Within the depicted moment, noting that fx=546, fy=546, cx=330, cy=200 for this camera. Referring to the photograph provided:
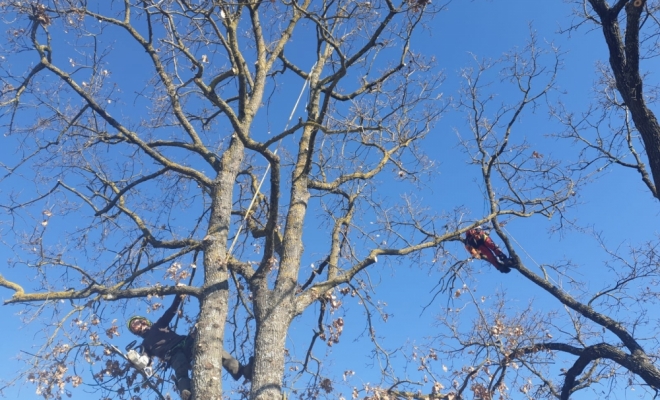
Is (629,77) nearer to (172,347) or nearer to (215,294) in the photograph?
(215,294)

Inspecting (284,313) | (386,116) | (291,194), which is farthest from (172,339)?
(386,116)

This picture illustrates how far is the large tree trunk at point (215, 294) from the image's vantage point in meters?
4.68

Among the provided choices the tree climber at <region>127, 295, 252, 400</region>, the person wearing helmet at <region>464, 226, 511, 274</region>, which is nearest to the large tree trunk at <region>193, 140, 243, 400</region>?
the tree climber at <region>127, 295, 252, 400</region>

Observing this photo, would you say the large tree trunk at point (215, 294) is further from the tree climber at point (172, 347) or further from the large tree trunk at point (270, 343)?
the tree climber at point (172, 347)

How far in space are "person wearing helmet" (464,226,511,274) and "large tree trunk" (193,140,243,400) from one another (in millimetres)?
2996

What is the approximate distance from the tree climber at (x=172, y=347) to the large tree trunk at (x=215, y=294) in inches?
24.3

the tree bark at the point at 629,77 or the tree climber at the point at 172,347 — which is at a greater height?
the tree bark at the point at 629,77

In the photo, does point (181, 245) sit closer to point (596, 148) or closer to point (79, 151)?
point (79, 151)

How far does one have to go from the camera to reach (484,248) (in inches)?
287

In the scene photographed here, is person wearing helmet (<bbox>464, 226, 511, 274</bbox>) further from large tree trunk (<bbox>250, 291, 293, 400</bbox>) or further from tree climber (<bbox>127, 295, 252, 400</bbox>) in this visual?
tree climber (<bbox>127, 295, 252, 400</bbox>)

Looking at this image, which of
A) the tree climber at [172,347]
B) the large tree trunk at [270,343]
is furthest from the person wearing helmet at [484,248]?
the tree climber at [172,347]

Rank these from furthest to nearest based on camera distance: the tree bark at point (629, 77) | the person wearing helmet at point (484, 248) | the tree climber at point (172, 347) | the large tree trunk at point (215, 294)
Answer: the person wearing helmet at point (484, 248)
the tree climber at point (172, 347)
the tree bark at point (629, 77)
the large tree trunk at point (215, 294)

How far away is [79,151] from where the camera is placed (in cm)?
633

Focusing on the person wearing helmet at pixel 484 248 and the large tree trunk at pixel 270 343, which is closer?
the large tree trunk at pixel 270 343
